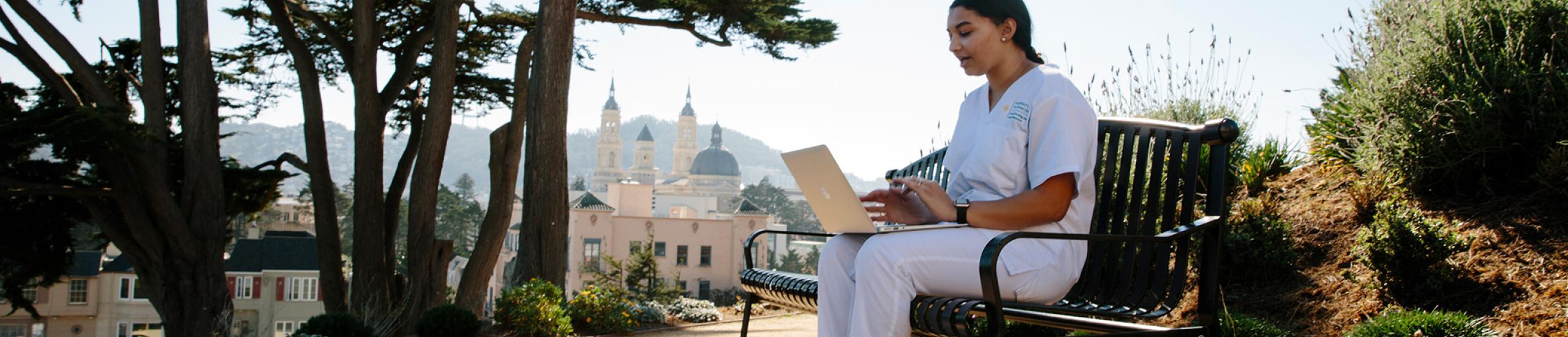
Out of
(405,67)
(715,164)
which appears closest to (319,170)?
(405,67)

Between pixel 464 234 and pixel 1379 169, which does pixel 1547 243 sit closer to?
pixel 1379 169

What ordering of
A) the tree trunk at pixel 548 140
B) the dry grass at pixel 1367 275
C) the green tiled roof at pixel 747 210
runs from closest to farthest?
the dry grass at pixel 1367 275 → the tree trunk at pixel 548 140 → the green tiled roof at pixel 747 210

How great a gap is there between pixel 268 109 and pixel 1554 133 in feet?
35.2

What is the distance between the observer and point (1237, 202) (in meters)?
4.13

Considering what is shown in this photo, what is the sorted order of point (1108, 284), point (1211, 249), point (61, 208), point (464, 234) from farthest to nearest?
point (464, 234)
point (61, 208)
point (1108, 284)
point (1211, 249)

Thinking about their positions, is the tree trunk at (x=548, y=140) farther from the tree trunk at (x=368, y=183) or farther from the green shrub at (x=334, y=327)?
the green shrub at (x=334, y=327)

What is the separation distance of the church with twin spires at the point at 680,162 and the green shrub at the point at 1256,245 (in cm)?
8783

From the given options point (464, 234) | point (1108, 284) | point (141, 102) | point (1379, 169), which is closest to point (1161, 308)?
point (1108, 284)

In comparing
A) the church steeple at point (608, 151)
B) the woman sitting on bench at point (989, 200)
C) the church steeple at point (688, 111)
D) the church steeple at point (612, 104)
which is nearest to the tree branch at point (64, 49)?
the woman sitting on bench at point (989, 200)

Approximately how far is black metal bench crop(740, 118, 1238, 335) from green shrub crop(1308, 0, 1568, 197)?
1469 millimetres

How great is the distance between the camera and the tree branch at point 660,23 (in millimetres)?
10469

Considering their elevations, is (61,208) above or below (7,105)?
below

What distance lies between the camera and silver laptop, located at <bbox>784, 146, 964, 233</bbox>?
1999mm

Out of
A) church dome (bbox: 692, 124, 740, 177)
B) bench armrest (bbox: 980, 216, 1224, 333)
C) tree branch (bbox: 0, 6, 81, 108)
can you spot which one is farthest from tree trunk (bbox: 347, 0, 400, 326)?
church dome (bbox: 692, 124, 740, 177)
